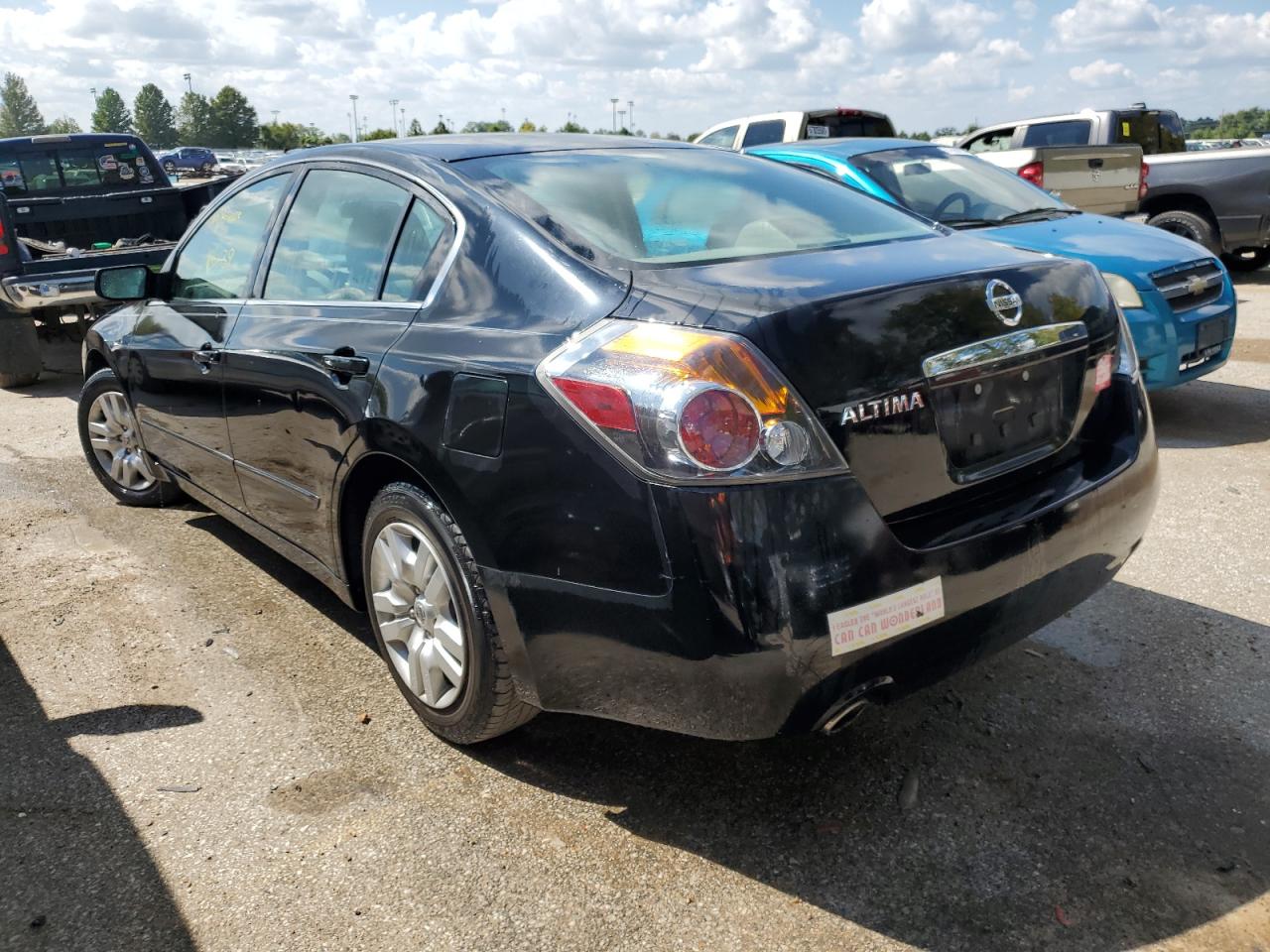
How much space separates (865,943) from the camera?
2.26 metres

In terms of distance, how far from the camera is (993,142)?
49.9 feet

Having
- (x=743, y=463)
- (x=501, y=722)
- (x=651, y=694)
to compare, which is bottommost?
(x=501, y=722)

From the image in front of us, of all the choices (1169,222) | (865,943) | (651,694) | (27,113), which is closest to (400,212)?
(651,694)

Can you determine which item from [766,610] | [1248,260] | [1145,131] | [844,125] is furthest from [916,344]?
[1145,131]

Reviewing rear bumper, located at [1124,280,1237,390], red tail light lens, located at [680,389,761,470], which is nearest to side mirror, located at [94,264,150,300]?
red tail light lens, located at [680,389,761,470]

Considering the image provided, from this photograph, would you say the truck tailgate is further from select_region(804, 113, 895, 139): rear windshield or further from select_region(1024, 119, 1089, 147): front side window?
select_region(1024, 119, 1089, 147): front side window

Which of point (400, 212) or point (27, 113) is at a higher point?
point (27, 113)

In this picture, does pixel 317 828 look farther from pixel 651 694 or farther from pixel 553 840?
pixel 651 694

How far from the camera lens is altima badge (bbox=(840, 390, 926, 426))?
228cm

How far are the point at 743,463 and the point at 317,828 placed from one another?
1.44 metres

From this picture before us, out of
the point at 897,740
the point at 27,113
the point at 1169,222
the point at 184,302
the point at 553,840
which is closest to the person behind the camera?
the point at 553,840

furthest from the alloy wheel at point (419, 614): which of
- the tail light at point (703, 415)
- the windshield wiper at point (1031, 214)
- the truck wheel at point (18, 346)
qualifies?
the truck wheel at point (18, 346)

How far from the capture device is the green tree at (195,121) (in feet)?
467

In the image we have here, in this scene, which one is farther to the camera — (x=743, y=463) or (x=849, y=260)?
(x=849, y=260)
